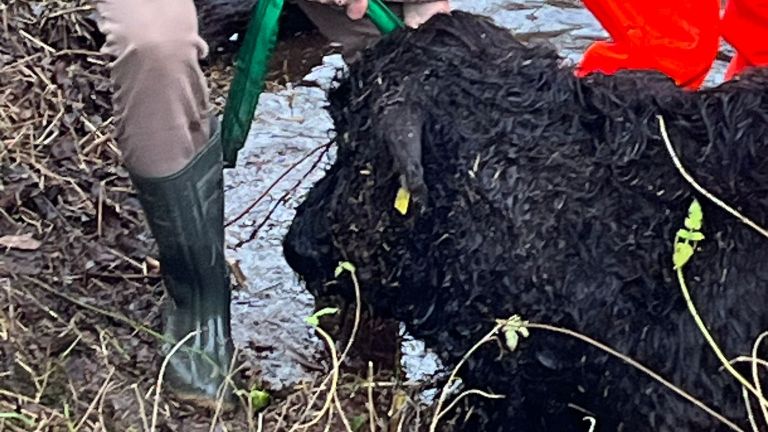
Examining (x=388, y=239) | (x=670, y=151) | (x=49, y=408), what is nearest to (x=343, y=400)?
(x=388, y=239)

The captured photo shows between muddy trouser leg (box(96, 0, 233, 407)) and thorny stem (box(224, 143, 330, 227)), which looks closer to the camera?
muddy trouser leg (box(96, 0, 233, 407))

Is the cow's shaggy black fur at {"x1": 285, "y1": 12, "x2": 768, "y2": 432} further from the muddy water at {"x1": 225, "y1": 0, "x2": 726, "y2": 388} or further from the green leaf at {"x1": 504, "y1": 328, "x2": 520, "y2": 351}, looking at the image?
the muddy water at {"x1": 225, "y1": 0, "x2": 726, "y2": 388}

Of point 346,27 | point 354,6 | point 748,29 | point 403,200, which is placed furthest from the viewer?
point 748,29

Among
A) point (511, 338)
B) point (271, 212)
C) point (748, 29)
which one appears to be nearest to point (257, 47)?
point (511, 338)

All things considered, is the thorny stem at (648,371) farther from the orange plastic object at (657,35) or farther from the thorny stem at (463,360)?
the orange plastic object at (657,35)

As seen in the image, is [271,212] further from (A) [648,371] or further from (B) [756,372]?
(B) [756,372]

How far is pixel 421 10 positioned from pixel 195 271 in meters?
0.80

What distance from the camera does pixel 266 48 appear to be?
3.16m

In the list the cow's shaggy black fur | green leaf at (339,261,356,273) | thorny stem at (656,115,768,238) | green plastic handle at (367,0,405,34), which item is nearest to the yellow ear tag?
the cow's shaggy black fur

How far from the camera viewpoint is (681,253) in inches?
106

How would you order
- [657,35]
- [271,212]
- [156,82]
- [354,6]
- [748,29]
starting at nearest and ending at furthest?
1. [156,82]
2. [354,6]
3. [657,35]
4. [748,29]
5. [271,212]

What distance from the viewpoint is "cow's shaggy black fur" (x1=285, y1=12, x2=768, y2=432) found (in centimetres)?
278

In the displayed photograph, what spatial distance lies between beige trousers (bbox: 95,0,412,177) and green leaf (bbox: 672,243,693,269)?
3.46ft

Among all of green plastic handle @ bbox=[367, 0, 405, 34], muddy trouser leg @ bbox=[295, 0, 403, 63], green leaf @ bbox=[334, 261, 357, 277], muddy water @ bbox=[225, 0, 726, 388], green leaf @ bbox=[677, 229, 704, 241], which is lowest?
muddy water @ bbox=[225, 0, 726, 388]
